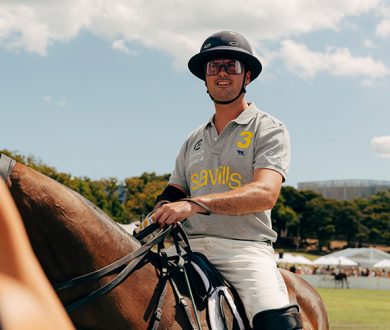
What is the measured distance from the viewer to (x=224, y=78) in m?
4.19

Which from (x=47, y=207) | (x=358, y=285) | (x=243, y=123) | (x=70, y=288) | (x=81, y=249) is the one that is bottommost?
(x=358, y=285)

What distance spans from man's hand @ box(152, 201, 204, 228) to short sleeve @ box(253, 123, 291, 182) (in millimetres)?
661

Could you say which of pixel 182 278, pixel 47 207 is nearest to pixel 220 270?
pixel 182 278

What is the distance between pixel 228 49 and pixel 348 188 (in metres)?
172

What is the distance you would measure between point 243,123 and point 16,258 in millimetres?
3661

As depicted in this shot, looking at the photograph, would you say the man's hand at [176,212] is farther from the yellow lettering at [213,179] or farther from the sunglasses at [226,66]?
the sunglasses at [226,66]

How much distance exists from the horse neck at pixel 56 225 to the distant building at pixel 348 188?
548 ft

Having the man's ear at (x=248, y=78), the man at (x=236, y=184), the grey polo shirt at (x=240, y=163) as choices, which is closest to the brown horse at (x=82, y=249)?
the man at (x=236, y=184)

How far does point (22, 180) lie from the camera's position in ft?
9.23

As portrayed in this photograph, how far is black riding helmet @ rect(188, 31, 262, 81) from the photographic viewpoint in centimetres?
420

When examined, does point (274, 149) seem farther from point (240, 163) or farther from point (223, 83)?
point (223, 83)

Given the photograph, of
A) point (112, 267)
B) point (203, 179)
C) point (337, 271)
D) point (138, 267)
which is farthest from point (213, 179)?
point (337, 271)

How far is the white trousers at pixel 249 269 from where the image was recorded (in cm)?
362

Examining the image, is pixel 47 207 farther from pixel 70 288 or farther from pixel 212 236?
pixel 212 236
